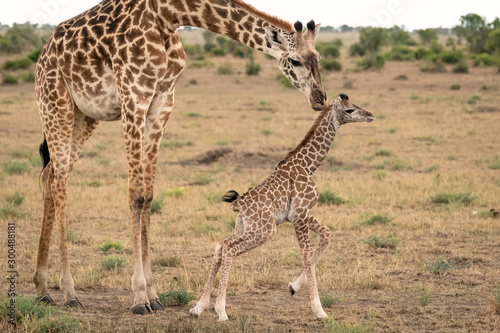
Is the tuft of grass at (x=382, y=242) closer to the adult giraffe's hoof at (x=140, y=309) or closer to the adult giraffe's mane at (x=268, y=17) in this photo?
the adult giraffe's hoof at (x=140, y=309)

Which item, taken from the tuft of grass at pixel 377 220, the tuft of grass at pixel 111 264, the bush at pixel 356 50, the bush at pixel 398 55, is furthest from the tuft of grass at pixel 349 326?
the bush at pixel 356 50

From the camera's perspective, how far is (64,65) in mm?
7137

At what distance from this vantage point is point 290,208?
21.5 ft

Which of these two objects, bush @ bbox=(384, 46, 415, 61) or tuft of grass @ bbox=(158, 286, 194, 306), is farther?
bush @ bbox=(384, 46, 415, 61)

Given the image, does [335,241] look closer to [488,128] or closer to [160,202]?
[160,202]

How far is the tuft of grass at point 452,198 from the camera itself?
12.8 m

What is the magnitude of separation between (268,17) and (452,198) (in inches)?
300

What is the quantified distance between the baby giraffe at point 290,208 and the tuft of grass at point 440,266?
248 centimetres

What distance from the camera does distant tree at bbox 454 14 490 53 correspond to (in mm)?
60866

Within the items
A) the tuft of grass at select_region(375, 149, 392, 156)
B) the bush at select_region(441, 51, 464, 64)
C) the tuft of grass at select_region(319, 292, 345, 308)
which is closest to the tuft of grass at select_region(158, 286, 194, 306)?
the tuft of grass at select_region(319, 292, 345, 308)

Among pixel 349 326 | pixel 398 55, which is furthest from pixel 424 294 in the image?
pixel 398 55

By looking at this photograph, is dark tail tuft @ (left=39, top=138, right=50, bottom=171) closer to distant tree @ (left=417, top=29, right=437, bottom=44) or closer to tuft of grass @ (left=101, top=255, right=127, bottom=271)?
tuft of grass @ (left=101, top=255, right=127, bottom=271)

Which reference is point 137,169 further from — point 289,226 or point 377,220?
point 377,220

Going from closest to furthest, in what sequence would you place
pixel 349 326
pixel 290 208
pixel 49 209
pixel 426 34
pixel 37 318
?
pixel 349 326 → pixel 37 318 → pixel 290 208 → pixel 49 209 → pixel 426 34
